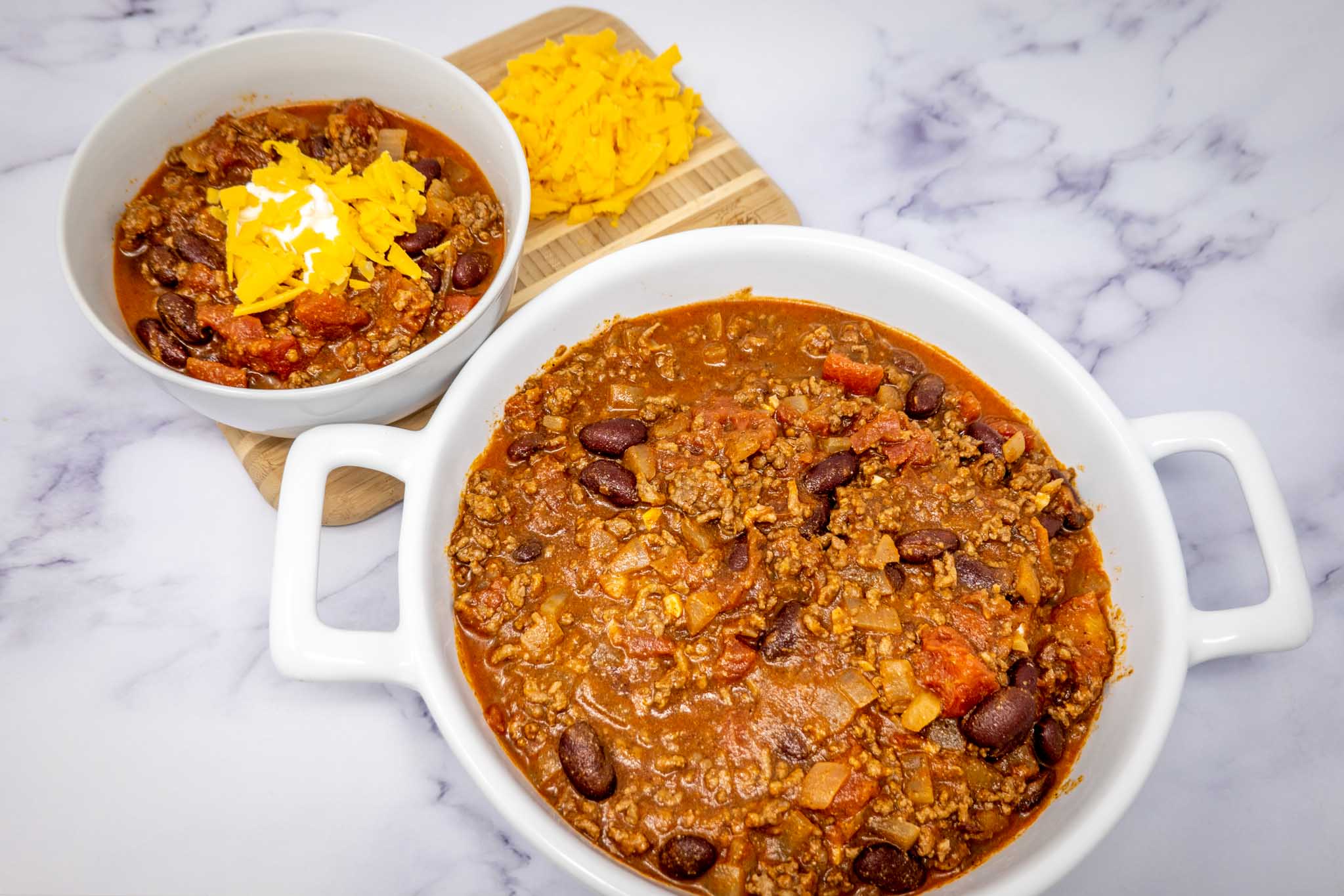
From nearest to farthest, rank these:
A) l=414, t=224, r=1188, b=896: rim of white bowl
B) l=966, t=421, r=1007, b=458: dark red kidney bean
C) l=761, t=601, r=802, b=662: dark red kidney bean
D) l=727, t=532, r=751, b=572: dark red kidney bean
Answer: l=414, t=224, r=1188, b=896: rim of white bowl → l=761, t=601, r=802, b=662: dark red kidney bean → l=727, t=532, r=751, b=572: dark red kidney bean → l=966, t=421, r=1007, b=458: dark red kidney bean

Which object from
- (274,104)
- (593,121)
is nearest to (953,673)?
(593,121)

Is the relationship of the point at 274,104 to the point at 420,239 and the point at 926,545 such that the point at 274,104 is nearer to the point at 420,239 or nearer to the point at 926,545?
the point at 420,239

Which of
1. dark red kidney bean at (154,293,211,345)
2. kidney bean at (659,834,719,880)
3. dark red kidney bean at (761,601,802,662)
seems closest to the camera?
kidney bean at (659,834,719,880)

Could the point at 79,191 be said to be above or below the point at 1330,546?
above

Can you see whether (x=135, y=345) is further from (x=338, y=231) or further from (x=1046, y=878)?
(x=1046, y=878)

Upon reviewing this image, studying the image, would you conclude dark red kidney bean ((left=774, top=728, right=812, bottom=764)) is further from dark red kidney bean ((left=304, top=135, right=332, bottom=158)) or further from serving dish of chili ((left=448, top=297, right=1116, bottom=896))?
dark red kidney bean ((left=304, top=135, right=332, bottom=158))

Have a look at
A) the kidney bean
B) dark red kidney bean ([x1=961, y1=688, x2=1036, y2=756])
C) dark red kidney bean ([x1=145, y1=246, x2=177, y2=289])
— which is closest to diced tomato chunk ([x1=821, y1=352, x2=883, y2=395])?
dark red kidney bean ([x1=961, y1=688, x2=1036, y2=756])

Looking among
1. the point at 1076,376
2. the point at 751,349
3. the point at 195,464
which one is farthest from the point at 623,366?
the point at 195,464

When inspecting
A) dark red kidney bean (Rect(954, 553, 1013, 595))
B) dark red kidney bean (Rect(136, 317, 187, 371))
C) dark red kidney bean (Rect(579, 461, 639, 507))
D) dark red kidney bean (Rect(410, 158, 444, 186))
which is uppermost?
dark red kidney bean (Rect(410, 158, 444, 186))
